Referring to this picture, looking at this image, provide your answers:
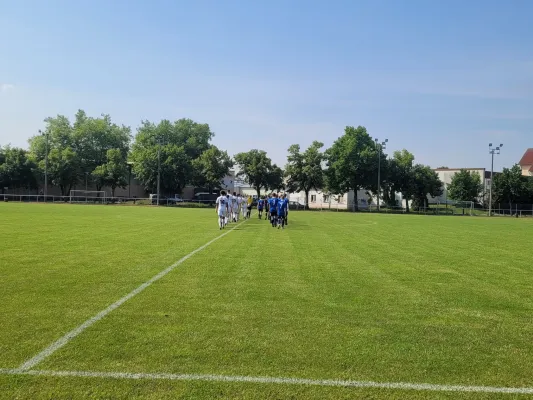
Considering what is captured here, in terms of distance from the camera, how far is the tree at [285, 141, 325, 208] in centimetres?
7594

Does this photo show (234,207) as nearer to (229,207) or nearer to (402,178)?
(229,207)

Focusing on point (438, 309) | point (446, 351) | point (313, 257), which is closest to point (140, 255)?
point (313, 257)

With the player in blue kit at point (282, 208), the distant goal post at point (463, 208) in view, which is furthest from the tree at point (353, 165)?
the player in blue kit at point (282, 208)

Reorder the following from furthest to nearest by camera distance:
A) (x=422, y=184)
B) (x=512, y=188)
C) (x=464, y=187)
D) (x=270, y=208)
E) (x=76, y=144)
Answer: (x=76, y=144) < (x=464, y=187) < (x=422, y=184) < (x=512, y=188) < (x=270, y=208)

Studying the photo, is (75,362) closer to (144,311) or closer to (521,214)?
(144,311)

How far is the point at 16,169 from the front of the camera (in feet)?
234

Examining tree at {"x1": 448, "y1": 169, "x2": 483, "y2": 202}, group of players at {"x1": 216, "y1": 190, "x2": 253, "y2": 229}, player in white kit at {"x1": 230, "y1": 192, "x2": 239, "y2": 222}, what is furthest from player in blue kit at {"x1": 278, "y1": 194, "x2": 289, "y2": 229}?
tree at {"x1": 448, "y1": 169, "x2": 483, "y2": 202}

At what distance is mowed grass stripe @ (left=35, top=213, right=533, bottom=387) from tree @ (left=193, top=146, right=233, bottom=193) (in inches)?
2844

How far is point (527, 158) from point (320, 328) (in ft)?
391

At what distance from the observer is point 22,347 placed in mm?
4578

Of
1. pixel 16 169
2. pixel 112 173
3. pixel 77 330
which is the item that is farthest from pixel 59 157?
pixel 77 330

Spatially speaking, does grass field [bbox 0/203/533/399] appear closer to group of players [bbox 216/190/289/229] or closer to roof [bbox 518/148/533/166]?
group of players [bbox 216/190/289/229]

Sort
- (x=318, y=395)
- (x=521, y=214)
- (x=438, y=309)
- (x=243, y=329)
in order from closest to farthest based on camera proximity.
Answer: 1. (x=318, y=395)
2. (x=243, y=329)
3. (x=438, y=309)
4. (x=521, y=214)

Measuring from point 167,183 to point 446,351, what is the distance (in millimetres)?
72868
